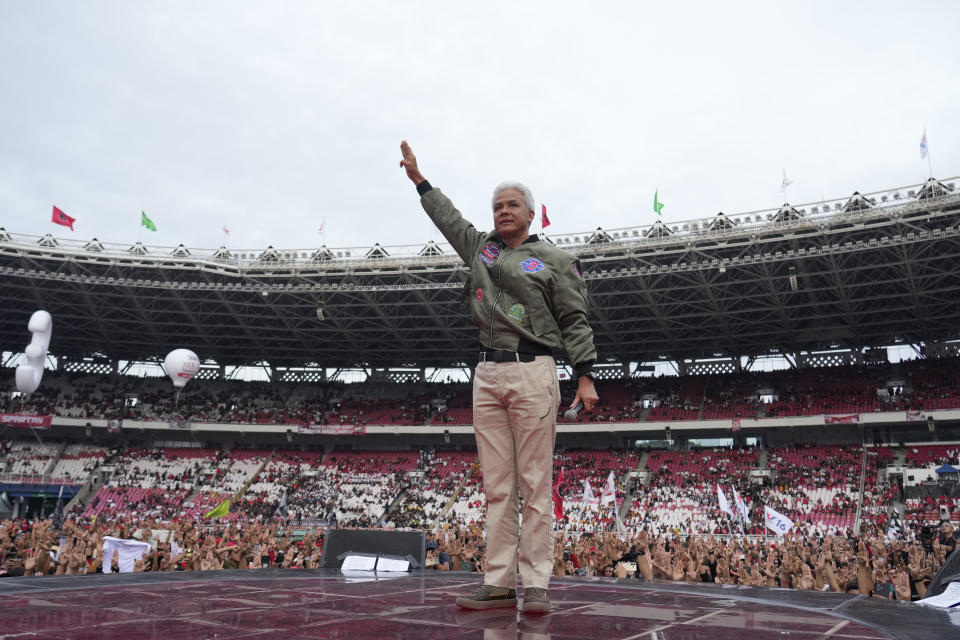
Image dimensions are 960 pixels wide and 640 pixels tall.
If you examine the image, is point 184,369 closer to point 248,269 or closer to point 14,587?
point 248,269

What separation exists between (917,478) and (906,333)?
9.72m

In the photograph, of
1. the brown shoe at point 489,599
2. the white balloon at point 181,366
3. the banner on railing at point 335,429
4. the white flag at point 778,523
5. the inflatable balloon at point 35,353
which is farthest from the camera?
the banner on railing at point 335,429

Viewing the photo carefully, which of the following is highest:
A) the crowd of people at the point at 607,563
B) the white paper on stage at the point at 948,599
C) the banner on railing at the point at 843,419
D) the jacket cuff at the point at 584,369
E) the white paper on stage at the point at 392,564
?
the banner on railing at the point at 843,419

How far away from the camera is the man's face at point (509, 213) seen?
3.31 m

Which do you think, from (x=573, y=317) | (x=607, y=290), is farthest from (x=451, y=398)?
(x=573, y=317)

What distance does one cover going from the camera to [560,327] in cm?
322

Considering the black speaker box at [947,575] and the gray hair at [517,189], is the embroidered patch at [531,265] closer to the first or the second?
the gray hair at [517,189]

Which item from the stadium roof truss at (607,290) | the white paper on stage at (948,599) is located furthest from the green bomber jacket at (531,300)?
the stadium roof truss at (607,290)

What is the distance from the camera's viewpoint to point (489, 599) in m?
3.02

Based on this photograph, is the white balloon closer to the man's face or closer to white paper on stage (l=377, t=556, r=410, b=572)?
white paper on stage (l=377, t=556, r=410, b=572)

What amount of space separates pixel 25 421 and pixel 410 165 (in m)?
42.6

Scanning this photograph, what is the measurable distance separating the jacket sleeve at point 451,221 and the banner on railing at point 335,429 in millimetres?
36367

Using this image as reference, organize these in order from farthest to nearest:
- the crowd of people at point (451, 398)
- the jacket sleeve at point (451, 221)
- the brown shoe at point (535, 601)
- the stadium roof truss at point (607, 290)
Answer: the crowd of people at point (451, 398) → the stadium roof truss at point (607, 290) → the jacket sleeve at point (451, 221) → the brown shoe at point (535, 601)

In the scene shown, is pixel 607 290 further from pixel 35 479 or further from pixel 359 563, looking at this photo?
pixel 35 479
